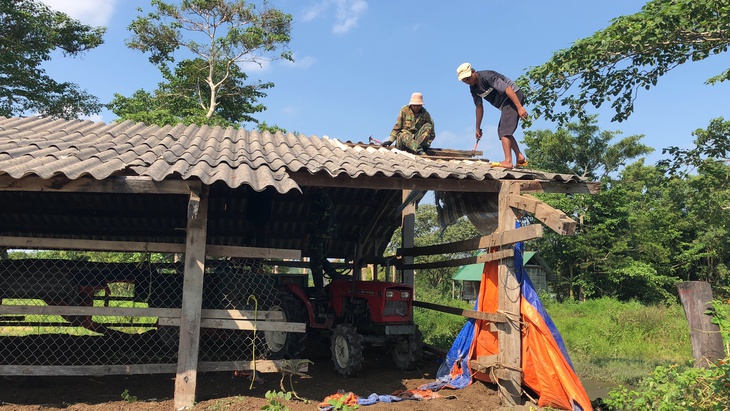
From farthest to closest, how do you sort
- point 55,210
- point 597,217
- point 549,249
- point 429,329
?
1. point 549,249
2. point 597,217
3. point 429,329
4. point 55,210

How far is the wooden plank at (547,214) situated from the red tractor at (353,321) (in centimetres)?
240

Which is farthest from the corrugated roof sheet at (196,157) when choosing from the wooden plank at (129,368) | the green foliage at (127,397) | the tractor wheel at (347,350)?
the tractor wheel at (347,350)

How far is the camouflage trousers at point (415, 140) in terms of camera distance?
8.20 meters

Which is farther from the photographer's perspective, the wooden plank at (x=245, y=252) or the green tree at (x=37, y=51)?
the green tree at (x=37, y=51)

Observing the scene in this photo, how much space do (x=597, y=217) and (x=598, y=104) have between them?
19207 millimetres

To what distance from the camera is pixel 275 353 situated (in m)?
7.05

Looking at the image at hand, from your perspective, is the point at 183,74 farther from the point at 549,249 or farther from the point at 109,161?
the point at 549,249

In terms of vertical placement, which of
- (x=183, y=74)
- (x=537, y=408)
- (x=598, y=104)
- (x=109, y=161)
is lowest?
(x=537, y=408)

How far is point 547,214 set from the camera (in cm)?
498

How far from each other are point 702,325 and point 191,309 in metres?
4.78

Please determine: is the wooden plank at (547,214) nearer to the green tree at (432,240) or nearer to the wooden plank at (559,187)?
the wooden plank at (559,187)

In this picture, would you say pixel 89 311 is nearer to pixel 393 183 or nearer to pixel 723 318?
pixel 393 183

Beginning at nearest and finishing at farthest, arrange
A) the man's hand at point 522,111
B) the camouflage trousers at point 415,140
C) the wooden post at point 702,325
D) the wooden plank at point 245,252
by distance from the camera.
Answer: the wooden post at point 702,325, the wooden plank at point 245,252, the man's hand at point 522,111, the camouflage trousers at point 415,140

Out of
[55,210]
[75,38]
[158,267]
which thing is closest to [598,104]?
[158,267]
